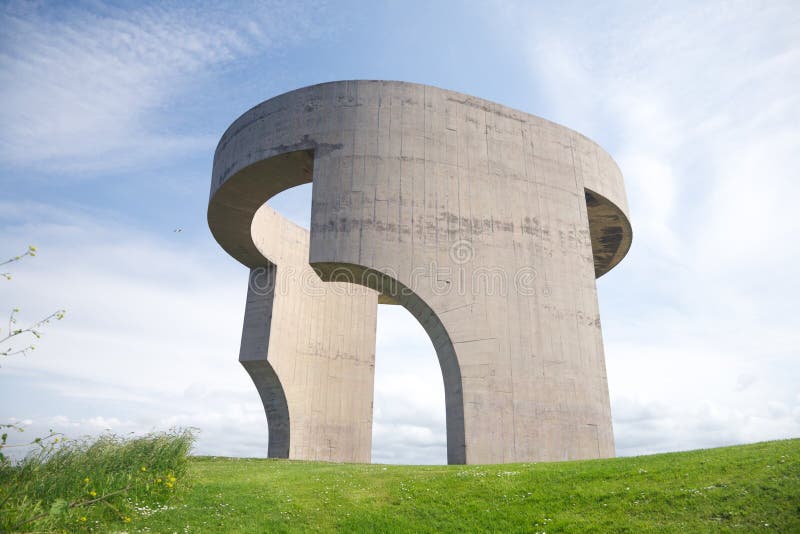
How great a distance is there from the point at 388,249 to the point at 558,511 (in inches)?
278

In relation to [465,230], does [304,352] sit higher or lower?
lower

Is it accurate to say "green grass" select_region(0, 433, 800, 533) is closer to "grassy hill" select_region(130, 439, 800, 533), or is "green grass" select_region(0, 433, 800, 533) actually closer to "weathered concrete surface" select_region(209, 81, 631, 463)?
"grassy hill" select_region(130, 439, 800, 533)

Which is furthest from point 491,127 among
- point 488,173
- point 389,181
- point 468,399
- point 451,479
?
point 451,479

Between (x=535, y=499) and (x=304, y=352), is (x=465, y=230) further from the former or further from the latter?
(x=304, y=352)

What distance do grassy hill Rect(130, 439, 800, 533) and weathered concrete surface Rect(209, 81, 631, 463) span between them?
3.34 meters

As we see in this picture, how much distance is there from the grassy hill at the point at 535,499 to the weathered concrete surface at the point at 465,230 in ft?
10.9

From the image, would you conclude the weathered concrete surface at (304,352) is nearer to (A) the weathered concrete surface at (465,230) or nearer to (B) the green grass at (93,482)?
(A) the weathered concrete surface at (465,230)

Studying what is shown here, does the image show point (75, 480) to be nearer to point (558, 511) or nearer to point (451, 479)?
point (451, 479)

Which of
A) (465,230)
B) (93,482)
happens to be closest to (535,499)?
(93,482)

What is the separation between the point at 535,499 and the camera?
24.5 ft

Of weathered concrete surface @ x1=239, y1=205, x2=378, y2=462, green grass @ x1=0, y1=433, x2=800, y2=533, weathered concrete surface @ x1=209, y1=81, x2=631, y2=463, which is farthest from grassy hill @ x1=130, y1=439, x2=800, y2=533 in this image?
weathered concrete surface @ x1=239, y1=205, x2=378, y2=462

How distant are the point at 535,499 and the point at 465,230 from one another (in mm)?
7250

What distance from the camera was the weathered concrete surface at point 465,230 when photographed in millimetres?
12716

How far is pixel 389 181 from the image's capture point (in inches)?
530
